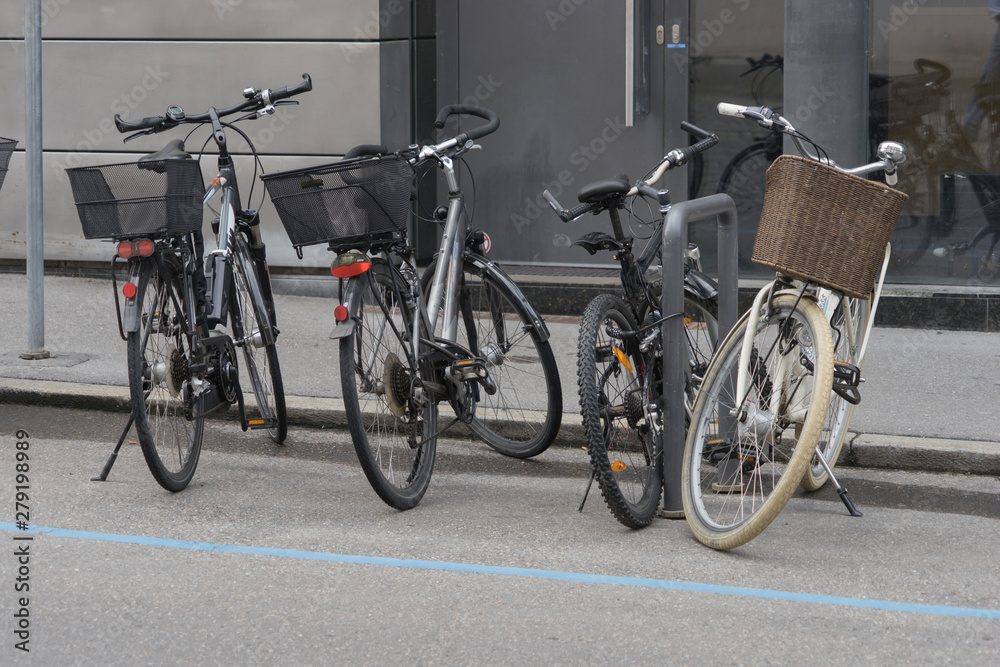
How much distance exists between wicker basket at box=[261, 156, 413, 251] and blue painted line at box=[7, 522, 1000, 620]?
1.18 meters

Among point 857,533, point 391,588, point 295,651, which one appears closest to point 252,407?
point 391,588

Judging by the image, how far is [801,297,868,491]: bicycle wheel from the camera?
179 inches

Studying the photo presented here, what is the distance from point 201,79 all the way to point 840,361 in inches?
266

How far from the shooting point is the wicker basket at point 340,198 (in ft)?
14.5

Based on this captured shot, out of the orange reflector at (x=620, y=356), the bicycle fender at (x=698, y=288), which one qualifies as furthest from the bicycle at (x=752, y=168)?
the orange reflector at (x=620, y=356)

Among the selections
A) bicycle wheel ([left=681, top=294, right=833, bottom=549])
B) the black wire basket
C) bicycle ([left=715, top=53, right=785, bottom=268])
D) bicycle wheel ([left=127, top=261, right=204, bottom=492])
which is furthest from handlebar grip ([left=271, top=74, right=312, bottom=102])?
bicycle ([left=715, top=53, right=785, bottom=268])

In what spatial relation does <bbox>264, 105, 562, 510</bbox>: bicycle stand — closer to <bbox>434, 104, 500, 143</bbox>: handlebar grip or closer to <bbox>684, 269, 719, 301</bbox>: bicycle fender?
<bbox>434, 104, 500, 143</bbox>: handlebar grip

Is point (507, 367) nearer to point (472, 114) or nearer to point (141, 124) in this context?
point (472, 114)

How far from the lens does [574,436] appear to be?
570 centimetres

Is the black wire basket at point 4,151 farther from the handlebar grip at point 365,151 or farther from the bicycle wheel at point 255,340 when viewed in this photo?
the handlebar grip at point 365,151

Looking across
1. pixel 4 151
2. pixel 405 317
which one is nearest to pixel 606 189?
pixel 405 317

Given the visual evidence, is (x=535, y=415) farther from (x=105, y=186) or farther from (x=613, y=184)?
(x=105, y=186)

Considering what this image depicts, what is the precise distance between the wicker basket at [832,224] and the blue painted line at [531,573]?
105 cm

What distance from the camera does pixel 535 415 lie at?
566 centimetres
